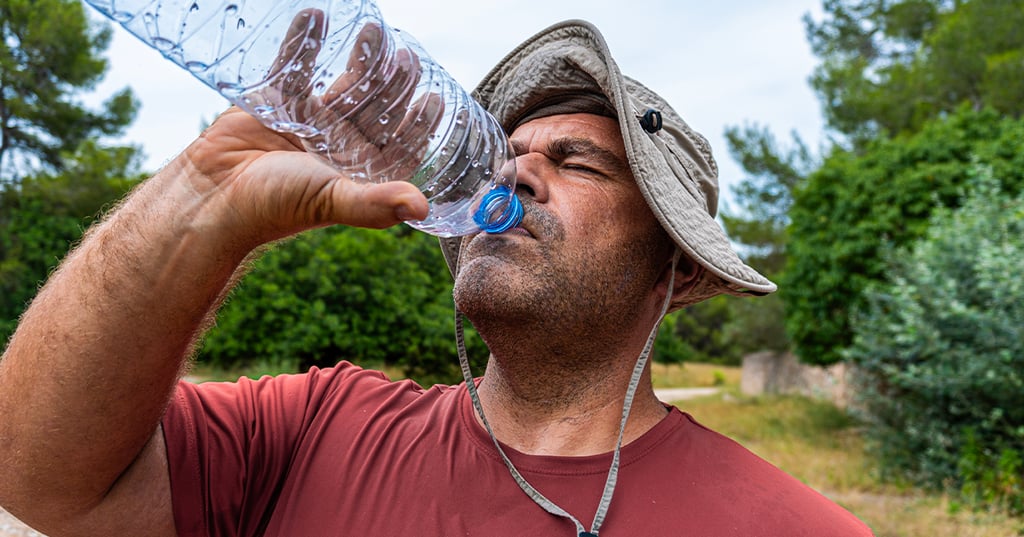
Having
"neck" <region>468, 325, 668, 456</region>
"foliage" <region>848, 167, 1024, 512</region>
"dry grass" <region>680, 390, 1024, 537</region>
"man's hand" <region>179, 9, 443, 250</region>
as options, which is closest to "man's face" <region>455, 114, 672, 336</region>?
"neck" <region>468, 325, 668, 456</region>

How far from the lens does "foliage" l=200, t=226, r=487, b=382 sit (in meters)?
8.40

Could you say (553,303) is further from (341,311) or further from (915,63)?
(915,63)

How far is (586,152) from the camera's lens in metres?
2.12

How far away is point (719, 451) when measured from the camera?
1.91m

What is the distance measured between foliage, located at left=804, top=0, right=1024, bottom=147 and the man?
1617 cm

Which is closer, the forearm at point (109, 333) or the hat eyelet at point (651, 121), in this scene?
the forearm at point (109, 333)

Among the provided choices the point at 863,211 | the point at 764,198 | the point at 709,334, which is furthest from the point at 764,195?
the point at 709,334

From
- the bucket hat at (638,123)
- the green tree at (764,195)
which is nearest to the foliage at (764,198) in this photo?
the green tree at (764,195)

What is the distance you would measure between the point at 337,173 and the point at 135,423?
626 mm

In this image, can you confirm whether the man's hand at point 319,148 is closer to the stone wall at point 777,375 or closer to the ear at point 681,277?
the ear at point 681,277

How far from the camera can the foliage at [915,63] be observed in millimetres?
17906

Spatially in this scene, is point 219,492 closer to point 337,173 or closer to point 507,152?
point 337,173

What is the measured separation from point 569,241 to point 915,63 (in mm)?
21124

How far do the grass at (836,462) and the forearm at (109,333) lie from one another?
14.6ft
